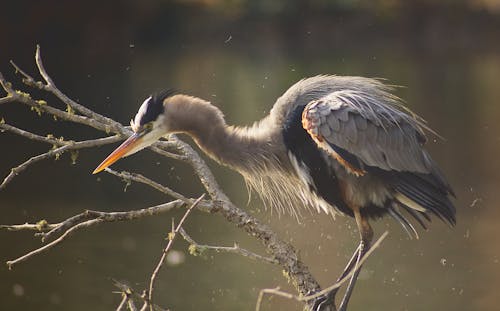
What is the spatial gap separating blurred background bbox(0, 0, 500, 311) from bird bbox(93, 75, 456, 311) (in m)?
0.39

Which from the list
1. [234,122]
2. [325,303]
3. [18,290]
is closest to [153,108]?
[325,303]

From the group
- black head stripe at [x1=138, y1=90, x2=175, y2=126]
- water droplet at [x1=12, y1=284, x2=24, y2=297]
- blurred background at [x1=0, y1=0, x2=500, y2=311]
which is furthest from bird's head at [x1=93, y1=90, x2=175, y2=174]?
water droplet at [x1=12, y1=284, x2=24, y2=297]

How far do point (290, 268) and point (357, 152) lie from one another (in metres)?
0.74

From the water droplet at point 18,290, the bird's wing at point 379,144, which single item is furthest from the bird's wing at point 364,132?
the water droplet at point 18,290

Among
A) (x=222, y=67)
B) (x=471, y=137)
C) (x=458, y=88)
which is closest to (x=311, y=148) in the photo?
(x=471, y=137)

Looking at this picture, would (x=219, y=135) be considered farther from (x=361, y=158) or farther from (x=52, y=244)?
(x=52, y=244)

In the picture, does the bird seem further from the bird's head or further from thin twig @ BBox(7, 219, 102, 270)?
thin twig @ BBox(7, 219, 102, 270)

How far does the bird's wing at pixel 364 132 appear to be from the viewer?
430 centimetres

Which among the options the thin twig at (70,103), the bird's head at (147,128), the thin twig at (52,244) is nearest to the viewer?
the thin twig at (52,244)

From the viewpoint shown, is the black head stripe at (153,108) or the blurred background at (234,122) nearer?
the black head stripe at (153,108)

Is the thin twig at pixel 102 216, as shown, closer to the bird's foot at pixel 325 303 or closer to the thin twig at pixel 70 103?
the thin twig at pixel 70 103

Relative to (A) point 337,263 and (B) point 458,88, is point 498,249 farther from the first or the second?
(B) point 458,88

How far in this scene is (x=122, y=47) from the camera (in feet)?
85.5

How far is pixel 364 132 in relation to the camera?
4441 millimetres
